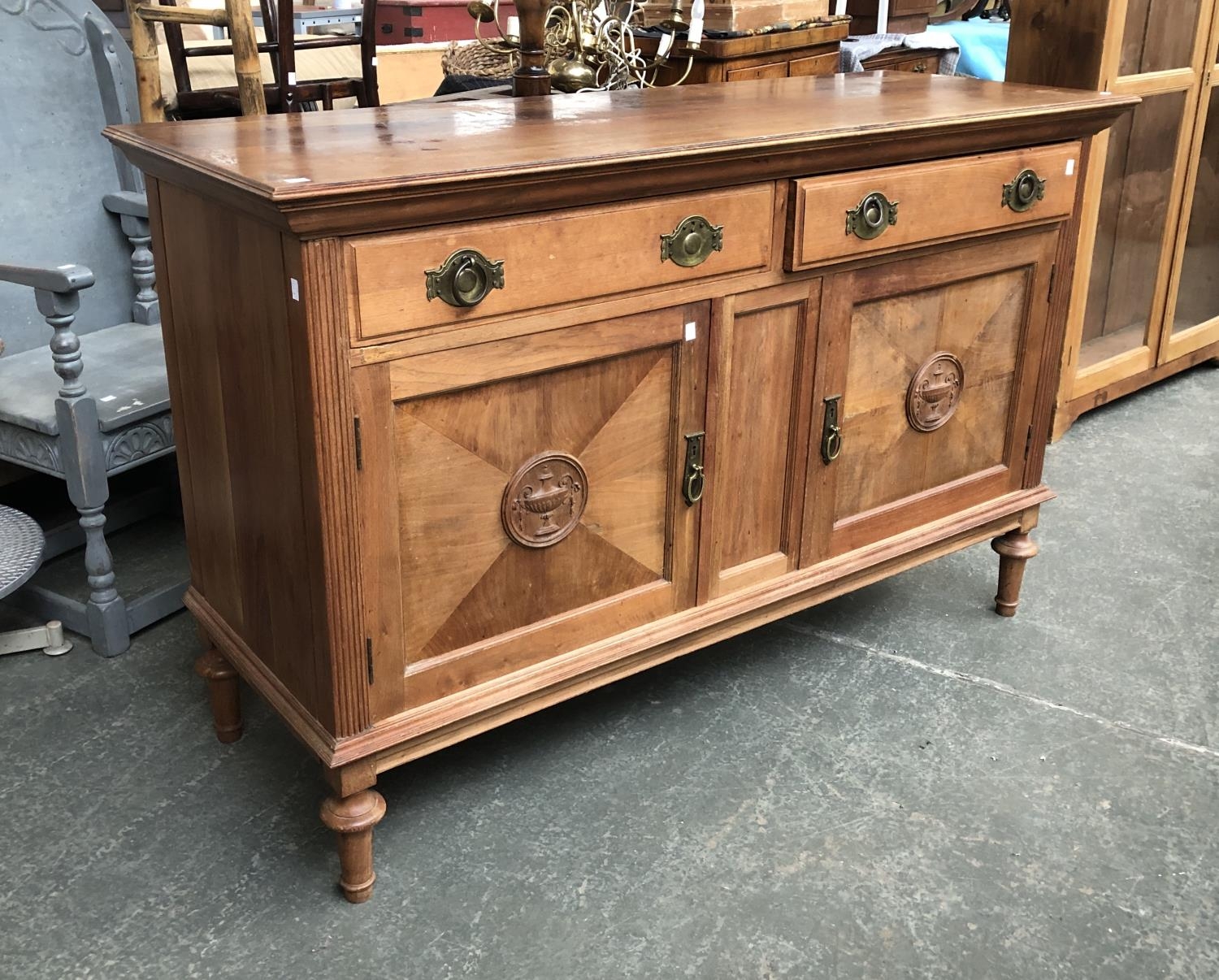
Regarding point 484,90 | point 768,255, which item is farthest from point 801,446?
point 484,90

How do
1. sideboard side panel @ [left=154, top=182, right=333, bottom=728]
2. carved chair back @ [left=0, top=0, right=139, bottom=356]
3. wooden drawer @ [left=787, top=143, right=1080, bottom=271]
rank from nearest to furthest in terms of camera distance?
sideboard side panel @ [left=154, top=182, right=333, bottom=728]
wooden drawer @ [left=787, top=143, right=1080, bottom=271]
carved chair back @ [left=0, top=0, right=139, bottom=356]

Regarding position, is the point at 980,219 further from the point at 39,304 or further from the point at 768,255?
the point at 39,304

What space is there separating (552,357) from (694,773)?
0.79m

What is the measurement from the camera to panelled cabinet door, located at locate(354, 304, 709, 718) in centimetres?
160

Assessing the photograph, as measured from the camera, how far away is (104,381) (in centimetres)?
247

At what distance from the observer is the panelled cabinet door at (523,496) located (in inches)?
62.9

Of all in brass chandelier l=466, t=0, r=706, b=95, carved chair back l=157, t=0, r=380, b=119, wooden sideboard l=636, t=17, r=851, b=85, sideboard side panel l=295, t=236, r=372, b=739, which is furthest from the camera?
carved chair back l=157, t=0, r=380, b=119

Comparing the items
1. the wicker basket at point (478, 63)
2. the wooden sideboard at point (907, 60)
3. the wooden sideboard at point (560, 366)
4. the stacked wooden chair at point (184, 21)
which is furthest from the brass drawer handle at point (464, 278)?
the wooden sideboard at point (907, 60)

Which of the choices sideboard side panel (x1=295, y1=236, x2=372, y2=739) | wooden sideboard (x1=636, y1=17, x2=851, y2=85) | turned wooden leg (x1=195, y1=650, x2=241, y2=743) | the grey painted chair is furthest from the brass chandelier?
turned wooden leg (x1=195, y1=650, x2=241, y2=743)

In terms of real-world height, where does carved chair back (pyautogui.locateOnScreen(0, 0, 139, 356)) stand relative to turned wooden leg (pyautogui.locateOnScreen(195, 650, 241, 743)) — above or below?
above

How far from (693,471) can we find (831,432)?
303 millimetres

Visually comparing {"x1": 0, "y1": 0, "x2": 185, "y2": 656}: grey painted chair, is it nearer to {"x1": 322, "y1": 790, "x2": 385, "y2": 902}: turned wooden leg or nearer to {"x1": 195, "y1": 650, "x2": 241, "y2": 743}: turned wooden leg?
{"x1": 195, "y1": 650, "x2": 241, "y2": 743}: turned wooden leg

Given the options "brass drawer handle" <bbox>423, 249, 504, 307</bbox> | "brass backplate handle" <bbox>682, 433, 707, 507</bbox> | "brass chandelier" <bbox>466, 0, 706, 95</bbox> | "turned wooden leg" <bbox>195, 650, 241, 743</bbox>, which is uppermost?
"brass chandelier" <bbox>466, 0, 706, 95</bbox>

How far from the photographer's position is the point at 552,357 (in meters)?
1.68
